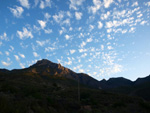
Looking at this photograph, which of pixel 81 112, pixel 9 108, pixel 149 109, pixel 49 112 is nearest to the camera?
pixel 9 108

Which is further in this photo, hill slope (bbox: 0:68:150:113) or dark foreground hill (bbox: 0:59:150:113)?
dark foreground hill (bbox: 0:59:150:113)

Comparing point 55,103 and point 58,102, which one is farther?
point 58,102

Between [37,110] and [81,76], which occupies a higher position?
[81,76]

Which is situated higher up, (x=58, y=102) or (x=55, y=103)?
(x=58, y=102)

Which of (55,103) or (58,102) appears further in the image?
(58,102)

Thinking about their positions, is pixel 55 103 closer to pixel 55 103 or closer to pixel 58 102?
pixel 55 103

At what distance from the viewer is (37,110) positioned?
10.9 meters

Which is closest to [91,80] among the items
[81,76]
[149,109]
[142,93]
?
[81,76]

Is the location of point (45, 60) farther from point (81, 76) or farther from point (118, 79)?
point (118, 79)

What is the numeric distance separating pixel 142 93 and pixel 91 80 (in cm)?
7431

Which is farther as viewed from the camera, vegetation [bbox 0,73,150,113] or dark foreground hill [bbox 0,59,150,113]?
dark foreground hill [bbox 0,59,150,113]

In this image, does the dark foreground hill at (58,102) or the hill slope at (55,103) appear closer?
the hill slope at (55,103)

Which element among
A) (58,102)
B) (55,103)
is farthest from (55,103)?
(58,102)

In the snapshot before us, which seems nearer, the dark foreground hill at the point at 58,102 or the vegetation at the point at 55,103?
the vegetation at the point at 55,103
